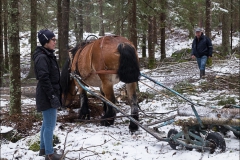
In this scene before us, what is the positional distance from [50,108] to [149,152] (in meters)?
1.79

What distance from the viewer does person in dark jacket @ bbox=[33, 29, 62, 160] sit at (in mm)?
4293

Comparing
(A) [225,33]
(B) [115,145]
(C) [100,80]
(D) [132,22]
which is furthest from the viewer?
(A) [225,33]

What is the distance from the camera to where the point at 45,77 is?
14.0 ft

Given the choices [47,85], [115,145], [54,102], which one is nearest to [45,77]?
[47,85]

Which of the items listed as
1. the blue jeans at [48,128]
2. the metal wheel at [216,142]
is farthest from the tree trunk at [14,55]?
the metal wheel at [216,142]

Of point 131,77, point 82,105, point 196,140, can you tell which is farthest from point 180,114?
point 82,105

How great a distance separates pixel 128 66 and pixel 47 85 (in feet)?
7.29

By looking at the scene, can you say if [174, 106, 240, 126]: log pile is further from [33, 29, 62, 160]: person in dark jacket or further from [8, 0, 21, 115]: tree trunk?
[8, 0, 21, 115]: tree trunk

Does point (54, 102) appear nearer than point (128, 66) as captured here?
Yes

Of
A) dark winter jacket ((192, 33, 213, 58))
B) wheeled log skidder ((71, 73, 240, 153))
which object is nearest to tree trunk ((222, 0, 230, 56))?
dark winter jacket ((192, 33, 213, 58))

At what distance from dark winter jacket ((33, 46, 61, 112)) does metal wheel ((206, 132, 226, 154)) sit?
8.11 ft

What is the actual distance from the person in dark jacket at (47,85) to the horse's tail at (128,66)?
5.89 feet

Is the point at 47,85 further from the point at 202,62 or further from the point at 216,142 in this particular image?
the point at 202,62

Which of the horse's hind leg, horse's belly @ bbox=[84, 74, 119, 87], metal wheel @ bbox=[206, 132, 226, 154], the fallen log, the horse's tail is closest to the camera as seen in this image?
the fallen log
